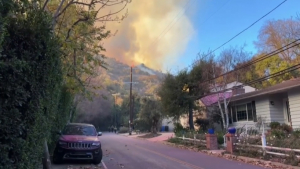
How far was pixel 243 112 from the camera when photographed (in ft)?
82.9

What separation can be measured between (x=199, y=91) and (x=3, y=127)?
2449 centimetres

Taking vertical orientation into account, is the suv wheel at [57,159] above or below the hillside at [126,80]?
Answer: below

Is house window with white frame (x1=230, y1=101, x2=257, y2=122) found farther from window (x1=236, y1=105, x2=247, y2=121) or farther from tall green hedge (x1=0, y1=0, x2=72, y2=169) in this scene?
tall green hedge (x1=0, y1=0, x2=72, y2=169)

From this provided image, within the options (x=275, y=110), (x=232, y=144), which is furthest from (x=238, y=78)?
(x=232, y=144)

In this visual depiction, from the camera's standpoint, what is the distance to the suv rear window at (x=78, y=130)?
1258cm

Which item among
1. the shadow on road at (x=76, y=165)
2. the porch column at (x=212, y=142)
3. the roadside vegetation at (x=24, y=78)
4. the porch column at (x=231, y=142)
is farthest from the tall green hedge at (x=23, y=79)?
the porch column at (x=212, y=142)

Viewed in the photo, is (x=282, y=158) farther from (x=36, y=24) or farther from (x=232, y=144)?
(x=36, y=24)

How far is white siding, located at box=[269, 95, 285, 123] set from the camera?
2141cm

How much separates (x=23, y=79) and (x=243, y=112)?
76.8ft

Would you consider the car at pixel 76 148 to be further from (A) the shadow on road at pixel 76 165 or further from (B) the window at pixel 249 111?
(B) the window at pixel 249 111

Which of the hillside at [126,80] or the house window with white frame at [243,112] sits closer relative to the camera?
the house window with white frame at [243,112]

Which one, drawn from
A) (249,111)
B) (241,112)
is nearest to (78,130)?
(249,111)

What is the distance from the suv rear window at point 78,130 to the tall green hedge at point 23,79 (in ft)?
22.3

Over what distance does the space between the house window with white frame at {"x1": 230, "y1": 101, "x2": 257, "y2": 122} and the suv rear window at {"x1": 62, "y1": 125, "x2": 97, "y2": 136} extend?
15.4 metres
